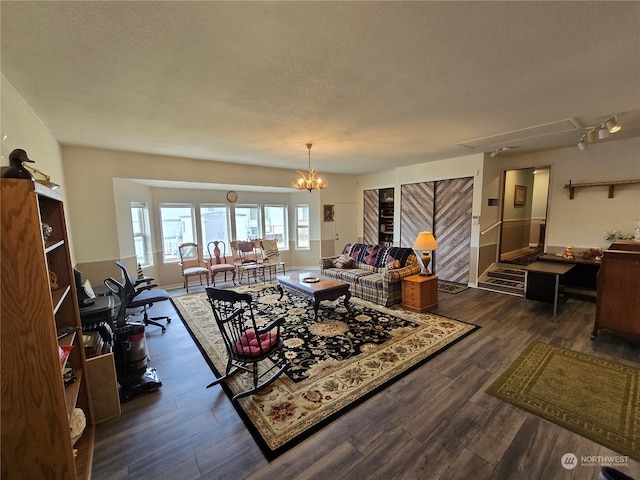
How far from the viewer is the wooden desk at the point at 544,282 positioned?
374 centimetres

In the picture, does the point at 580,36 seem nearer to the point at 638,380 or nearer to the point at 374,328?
the point at 638,380

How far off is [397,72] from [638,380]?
3.45m

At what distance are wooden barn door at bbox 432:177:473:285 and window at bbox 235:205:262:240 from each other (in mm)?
4573

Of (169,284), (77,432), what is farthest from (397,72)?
(169,284)

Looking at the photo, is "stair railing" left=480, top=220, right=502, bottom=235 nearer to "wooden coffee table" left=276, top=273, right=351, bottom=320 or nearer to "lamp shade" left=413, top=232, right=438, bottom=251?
"lamp shade" left=413, top=232, right=438, bottom=251

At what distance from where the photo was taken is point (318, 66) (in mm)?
1951

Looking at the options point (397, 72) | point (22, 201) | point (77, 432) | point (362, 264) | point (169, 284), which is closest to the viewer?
point (22, 201)

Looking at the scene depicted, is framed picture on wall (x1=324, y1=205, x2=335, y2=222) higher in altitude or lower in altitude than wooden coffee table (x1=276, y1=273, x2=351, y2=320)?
higher

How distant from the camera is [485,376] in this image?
2.46 metres

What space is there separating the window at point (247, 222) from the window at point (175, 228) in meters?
1.11

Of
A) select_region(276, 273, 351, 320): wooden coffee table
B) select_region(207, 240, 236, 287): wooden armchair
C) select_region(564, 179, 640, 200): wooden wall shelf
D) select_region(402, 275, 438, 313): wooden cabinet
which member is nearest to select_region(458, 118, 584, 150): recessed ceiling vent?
select_region(564, 179, 640, 200): wooden wall shelf

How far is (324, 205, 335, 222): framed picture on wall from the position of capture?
7.27 metres

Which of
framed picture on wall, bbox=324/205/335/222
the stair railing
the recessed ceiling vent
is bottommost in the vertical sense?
the stair railing

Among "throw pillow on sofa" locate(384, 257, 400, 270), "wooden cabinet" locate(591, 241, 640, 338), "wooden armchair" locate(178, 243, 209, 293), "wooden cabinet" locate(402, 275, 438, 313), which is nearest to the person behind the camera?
"wooden cabinet" locate(591, 241, 640, 338)
